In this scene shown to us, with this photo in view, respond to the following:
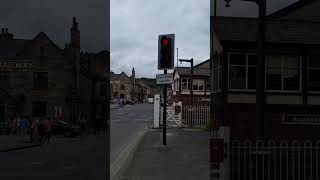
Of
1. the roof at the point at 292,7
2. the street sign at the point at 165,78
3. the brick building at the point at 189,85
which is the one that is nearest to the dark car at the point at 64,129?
the street sign at the point at 165,78

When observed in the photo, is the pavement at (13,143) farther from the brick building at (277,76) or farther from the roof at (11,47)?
the brick building at (277,76)

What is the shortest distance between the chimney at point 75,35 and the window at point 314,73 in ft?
54.6

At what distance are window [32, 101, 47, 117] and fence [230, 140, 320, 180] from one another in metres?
5.20

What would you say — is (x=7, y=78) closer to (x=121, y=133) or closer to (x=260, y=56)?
(x=260, y=56)

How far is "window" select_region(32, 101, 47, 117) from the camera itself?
4.56 metres

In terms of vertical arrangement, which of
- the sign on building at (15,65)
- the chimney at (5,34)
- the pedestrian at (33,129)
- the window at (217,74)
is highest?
the window at (217,74)

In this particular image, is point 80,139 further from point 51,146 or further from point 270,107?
point 270,107

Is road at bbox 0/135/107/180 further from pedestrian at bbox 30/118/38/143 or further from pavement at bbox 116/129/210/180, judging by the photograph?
pavement at bbox 116/129/210/180

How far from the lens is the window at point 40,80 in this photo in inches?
174

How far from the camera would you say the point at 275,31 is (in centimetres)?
1931

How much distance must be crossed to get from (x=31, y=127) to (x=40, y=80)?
581 mm

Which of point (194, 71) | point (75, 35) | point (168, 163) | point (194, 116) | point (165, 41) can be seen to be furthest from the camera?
point (194, 71)

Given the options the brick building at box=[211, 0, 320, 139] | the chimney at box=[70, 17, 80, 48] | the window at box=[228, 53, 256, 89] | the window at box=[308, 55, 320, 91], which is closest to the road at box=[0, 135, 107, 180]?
the chimney at box=[70, 17, 80, 48]

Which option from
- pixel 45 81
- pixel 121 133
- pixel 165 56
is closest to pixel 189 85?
pixel 121 133
